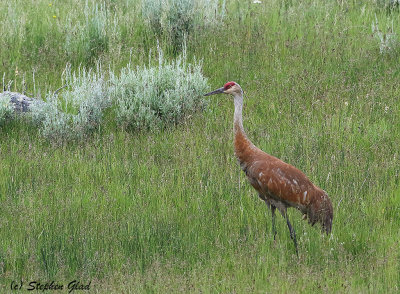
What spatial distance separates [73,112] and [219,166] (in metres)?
2.64

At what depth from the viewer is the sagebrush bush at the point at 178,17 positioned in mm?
10883

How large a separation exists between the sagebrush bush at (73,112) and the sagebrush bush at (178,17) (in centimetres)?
218

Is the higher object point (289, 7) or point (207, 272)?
point (289, 7)

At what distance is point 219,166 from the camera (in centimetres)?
732

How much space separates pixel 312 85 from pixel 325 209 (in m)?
3.97

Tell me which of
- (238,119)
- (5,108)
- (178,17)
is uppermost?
(178,17)

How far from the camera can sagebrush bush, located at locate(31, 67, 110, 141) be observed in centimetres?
836

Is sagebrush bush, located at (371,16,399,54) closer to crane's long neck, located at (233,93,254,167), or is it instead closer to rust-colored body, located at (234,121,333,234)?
crane's long neck, located at (233,93,254,167)

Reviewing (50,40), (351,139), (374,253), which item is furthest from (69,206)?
(50,40)

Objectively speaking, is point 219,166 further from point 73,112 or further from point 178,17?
point 178,17

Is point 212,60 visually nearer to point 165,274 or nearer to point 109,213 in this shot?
point 109,213

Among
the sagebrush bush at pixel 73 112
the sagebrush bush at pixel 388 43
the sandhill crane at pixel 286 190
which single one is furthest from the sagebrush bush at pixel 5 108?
the sagebrush bush at pixel 388 43

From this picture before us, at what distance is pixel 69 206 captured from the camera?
6320 mm

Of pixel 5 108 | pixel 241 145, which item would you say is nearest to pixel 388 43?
pixel 241 145
